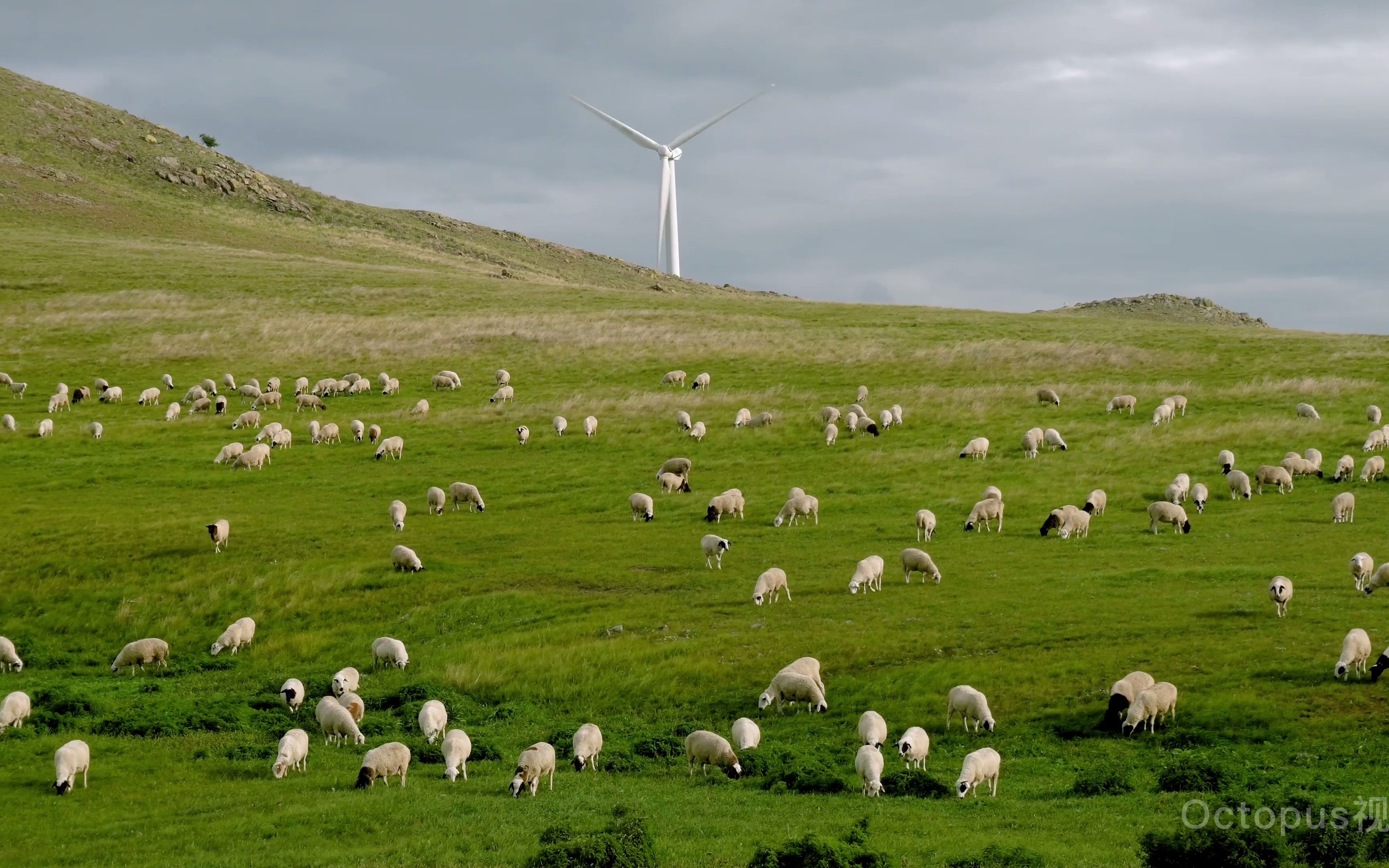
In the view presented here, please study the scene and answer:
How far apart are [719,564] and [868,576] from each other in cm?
439

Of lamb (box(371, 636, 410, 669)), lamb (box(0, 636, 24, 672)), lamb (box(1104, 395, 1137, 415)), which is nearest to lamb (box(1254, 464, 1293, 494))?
lamb (box(1104, 395, 1137, 415))

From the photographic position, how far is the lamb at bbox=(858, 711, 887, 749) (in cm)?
1930

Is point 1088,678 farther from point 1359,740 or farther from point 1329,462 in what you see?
point 1329,462

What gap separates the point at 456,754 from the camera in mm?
18766

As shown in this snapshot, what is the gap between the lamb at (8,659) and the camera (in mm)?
26047

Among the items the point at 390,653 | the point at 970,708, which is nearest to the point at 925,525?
the point at 970,708

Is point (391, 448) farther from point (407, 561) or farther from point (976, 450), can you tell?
point (976, 450)

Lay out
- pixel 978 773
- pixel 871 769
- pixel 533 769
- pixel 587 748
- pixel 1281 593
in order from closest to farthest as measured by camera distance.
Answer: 1. pixel 978 773
2. pixel 871 769
3. pixel 533 769
4. pixel 587 748
5. pixel 1281 593

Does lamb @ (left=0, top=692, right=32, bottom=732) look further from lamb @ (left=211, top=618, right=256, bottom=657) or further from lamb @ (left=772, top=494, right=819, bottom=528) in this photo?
lamb @ (left=772, top=494, right=819, bottom=528)

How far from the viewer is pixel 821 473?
4172 cm

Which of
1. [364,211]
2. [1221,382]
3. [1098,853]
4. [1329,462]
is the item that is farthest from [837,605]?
[364,211]

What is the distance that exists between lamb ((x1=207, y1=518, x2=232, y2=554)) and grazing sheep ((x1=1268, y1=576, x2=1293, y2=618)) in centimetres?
2714

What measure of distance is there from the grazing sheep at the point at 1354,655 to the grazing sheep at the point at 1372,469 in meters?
19.8

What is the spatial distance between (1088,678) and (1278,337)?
53924 mm
